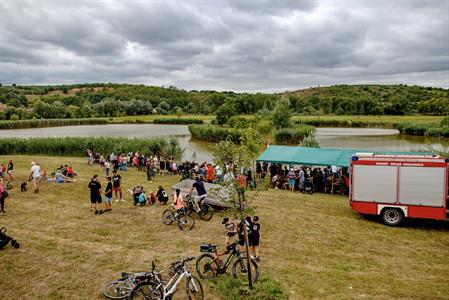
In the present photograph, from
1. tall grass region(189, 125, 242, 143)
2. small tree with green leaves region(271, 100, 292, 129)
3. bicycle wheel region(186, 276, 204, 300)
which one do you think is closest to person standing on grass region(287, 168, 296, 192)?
bicycle wheel region(186, 276, 204, 300)

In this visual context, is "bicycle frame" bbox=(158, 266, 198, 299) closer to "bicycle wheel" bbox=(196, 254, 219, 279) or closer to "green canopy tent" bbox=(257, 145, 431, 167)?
"bicycle wheel" bbox=(196, 254, 219, 279)

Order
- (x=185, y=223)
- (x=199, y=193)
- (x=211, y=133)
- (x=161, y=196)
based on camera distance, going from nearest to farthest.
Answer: (x=185, y=223)
(x=199, y=193)
(x=161, y=196)
(x=211, y=133)

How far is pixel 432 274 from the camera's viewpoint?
10.2 m

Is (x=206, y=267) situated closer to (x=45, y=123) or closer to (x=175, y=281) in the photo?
(x=175, y=281)

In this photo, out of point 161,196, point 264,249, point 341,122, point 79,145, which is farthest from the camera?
point 341,122

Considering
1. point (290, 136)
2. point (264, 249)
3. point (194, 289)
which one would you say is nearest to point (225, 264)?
point (194, 289)

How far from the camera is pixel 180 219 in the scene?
1338 cm

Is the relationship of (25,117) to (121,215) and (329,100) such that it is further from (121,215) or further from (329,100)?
(329,100)

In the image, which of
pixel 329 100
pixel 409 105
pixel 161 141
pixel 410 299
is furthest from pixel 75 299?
pixel 329 100

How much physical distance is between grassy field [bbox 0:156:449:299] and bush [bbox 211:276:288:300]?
11.4 inches

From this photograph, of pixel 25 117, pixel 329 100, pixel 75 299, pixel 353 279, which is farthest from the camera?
pixel 329 100

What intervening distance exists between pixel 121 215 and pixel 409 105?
370 feet

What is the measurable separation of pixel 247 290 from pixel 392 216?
8.90m

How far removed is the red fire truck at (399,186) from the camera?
45.3 feet
